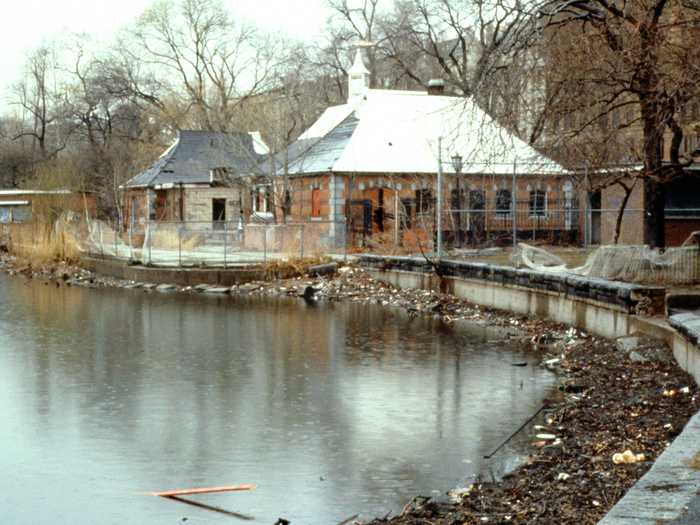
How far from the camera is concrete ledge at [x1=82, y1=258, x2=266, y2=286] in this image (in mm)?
37094

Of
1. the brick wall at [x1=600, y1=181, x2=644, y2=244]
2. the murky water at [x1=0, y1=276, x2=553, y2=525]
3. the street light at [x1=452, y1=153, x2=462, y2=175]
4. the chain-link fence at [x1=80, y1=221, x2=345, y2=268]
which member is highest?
the street light at [x1=452, y1=153, x2=462, y2=175]

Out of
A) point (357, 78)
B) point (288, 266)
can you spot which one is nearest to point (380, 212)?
point (288, 266)


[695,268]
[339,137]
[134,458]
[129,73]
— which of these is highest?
[129,73]

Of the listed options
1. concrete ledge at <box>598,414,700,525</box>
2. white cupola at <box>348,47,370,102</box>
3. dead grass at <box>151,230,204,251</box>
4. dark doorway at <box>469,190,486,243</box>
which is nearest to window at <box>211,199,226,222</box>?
white cupola at <box>348,47,370,102</box>

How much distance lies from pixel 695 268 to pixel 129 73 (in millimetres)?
58698

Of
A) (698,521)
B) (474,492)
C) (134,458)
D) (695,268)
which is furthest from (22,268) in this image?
(698,521)

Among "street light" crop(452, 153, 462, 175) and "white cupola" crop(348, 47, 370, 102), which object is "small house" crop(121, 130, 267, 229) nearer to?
"white cupola" crop(348, 47, 370, 102)

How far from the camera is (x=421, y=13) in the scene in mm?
62031

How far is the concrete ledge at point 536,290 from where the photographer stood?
65.7 feet

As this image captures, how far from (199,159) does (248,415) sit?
143 feet

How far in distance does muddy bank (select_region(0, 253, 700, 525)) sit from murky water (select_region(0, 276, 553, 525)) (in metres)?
0.51

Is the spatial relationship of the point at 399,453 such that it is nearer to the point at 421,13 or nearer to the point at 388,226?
the point at 388,226

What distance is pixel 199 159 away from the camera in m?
57.5

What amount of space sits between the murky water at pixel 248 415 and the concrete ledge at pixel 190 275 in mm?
10443
